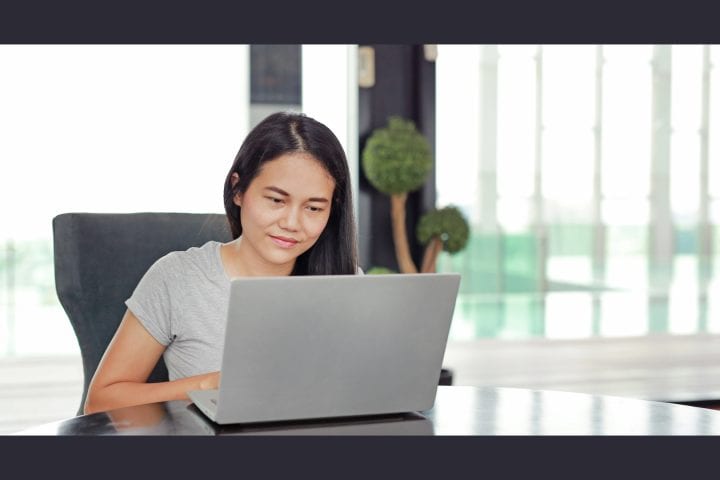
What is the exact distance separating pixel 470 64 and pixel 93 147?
211cm

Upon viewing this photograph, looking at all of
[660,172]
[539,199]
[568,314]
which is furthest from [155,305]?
[660,172]

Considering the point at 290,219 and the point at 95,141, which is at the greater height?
the point at 95,141

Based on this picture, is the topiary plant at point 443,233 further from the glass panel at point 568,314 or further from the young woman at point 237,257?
the young woman at point 237,257

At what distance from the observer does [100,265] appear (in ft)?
6.95

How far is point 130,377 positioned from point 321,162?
1.85 ft

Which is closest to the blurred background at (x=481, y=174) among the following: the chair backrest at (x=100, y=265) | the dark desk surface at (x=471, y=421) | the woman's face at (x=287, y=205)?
the chair backrest at (x=100, y=265)

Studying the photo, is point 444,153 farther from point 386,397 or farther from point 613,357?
point 386,397

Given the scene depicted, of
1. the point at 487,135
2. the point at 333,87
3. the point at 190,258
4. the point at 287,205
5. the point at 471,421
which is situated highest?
the point at 333,87

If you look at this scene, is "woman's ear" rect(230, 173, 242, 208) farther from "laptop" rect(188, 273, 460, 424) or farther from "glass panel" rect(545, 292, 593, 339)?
"glass panel" rect(545, 292, 593, 339)

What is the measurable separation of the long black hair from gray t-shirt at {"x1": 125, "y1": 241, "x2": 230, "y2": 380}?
191 mm

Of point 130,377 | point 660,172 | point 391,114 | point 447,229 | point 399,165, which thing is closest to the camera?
point 130,377

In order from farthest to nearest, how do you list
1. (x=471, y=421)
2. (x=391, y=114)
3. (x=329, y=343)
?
(x=391, y=114), (x=471, y=421), (x=329, y=343)

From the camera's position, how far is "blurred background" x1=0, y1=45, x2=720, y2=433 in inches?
187

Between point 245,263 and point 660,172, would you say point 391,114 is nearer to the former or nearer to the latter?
point 660,172
